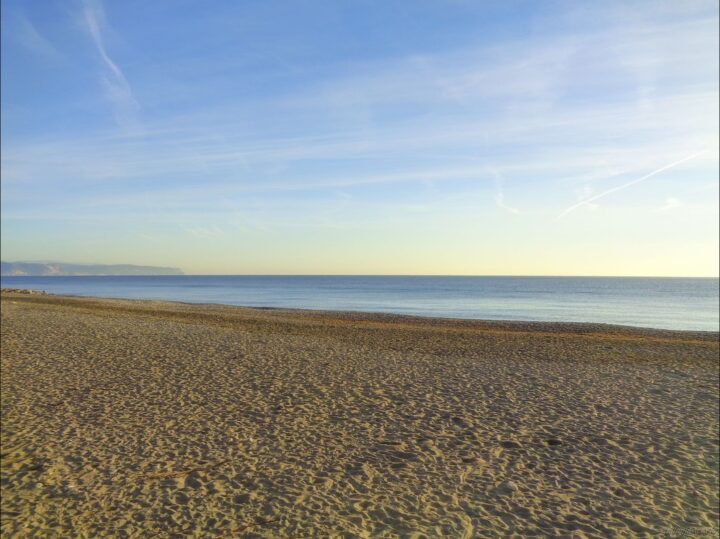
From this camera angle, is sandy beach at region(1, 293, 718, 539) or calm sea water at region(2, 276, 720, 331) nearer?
sandy beach at region(1, 293, 718, 539)

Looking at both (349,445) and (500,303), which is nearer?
(349,445)

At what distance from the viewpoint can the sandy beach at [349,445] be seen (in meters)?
6.87

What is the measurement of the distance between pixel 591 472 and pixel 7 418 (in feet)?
36.5

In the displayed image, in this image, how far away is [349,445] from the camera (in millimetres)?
9367

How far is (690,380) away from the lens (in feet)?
51.3

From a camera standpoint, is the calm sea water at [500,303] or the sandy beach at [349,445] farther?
the calm sea water at [500,303]

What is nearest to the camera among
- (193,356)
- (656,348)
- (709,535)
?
(709,535)

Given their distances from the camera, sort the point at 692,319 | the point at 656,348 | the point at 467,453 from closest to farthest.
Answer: the point at 467,453 < the point at 656,348 < the point at 692,319

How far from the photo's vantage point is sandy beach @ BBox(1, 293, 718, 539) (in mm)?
6871

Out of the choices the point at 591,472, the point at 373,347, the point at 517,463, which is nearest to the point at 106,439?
the point at 517,463

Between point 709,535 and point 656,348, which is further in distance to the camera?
point 656,348

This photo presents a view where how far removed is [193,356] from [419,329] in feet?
47.3

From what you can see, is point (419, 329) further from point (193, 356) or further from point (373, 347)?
point (193, 356)

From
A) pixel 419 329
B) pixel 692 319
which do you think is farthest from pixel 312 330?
pixel 692 319
